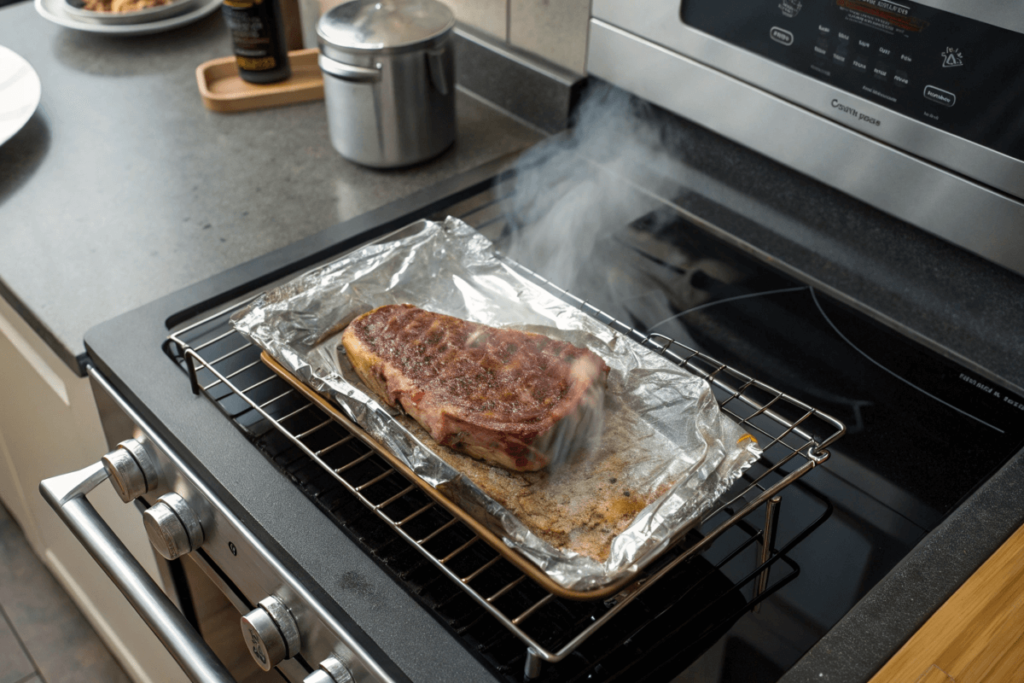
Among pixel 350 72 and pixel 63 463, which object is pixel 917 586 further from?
pixel 63 463

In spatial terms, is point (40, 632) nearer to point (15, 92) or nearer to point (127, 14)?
point (15, 92)

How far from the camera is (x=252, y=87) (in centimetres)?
145

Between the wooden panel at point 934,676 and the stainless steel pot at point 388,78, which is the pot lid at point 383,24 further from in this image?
the wooden panel at point 934,676

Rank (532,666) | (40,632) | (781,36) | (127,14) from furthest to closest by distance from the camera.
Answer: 1. (40,632)
2. (127,14)
3. (781,36)
4. (532,666)

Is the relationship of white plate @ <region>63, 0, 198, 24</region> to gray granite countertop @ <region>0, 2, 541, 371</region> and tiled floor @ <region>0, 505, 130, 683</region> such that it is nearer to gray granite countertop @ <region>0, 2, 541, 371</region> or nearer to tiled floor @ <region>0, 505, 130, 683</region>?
gray granite countertop @ <region>0, 2, 541, 371</region>

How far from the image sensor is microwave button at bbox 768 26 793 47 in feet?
3.24

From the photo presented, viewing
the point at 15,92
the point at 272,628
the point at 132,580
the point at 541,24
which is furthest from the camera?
the point at 15,92

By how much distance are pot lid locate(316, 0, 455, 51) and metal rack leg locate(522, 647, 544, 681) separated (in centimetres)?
83

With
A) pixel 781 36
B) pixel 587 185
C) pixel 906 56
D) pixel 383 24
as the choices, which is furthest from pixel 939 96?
pixel 383 24

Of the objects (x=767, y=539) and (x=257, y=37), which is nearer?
(x=767, y=539)

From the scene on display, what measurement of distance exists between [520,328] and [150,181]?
676 mm

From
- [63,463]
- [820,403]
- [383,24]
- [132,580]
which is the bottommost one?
[63,463]

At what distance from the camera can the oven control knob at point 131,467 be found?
91 cm

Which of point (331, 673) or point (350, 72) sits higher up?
point (350, 72)
